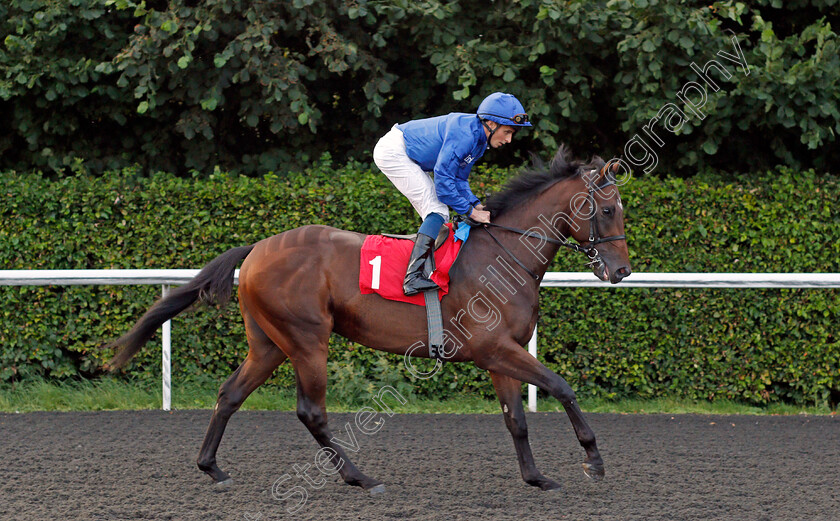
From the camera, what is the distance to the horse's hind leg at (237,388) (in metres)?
4.53

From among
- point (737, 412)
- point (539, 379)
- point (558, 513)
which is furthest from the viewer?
point (737, 412)

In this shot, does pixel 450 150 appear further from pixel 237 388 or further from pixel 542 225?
pixel 237 388

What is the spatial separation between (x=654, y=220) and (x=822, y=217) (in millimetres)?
1360

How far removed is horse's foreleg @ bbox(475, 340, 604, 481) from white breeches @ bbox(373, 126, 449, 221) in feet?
2.74

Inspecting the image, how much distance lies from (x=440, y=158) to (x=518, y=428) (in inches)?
60.4

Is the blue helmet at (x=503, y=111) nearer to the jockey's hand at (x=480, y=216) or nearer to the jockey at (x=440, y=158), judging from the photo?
the jockey at (x=440, y=158)

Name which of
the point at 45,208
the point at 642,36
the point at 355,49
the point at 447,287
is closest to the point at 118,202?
the point at 45,208

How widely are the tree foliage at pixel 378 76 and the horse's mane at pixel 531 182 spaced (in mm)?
2193

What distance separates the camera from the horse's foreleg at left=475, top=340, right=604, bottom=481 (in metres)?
4.31

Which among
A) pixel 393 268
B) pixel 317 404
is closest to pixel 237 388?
pixel 317 404

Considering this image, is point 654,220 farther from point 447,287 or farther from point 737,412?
point 447,287

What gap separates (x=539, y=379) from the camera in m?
4.30

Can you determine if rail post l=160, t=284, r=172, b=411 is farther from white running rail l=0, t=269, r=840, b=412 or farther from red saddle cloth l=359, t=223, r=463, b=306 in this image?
red saddle cloth l=359, t=223, r=463, b=306

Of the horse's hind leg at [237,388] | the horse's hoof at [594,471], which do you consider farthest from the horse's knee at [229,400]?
the horse's hoof at [594,471]
